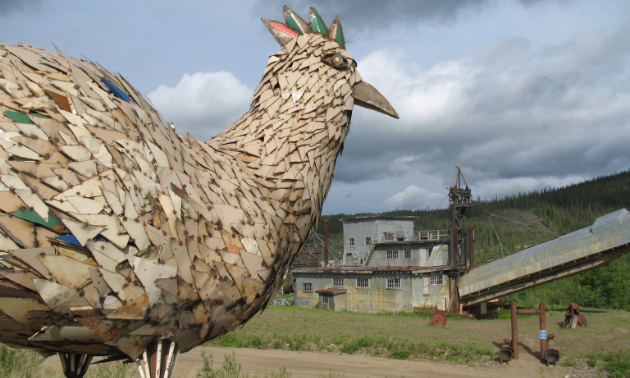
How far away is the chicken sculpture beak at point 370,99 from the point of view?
418 centimetres

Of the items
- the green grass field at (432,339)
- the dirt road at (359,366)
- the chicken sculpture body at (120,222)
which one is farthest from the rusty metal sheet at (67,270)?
the dirt road at (359,366)

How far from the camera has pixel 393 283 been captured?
87.5 ft

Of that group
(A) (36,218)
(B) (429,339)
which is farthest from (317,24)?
(B) (429,339)

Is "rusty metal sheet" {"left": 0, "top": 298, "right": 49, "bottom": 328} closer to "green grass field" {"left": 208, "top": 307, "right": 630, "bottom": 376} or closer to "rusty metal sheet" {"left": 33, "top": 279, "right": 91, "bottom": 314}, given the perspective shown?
"rusty metal sheet" {"left": 33, "top": 279, "right": 91, "bottom": 314}

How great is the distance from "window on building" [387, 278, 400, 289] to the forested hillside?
955 cm

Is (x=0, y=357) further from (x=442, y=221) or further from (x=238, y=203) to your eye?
(x=442, y=221)

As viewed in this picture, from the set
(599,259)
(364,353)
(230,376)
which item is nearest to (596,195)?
(599,259)

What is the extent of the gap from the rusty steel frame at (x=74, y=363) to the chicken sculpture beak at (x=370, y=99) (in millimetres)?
2969

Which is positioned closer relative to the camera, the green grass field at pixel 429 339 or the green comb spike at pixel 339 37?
the green comb spike at pixel 339 37

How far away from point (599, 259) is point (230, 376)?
16.7m

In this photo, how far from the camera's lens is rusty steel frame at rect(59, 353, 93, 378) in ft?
10.3

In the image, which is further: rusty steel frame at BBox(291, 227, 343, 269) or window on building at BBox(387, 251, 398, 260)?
rusty steel frame at BBox(291, 227, 343, 269)

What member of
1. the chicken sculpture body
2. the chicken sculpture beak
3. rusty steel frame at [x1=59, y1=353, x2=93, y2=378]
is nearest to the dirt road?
rusty steel frame at [x1=59, y1=353, x2=93, y2=378]

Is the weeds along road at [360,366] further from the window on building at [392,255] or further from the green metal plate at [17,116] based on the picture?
the window on building at [392,255]
